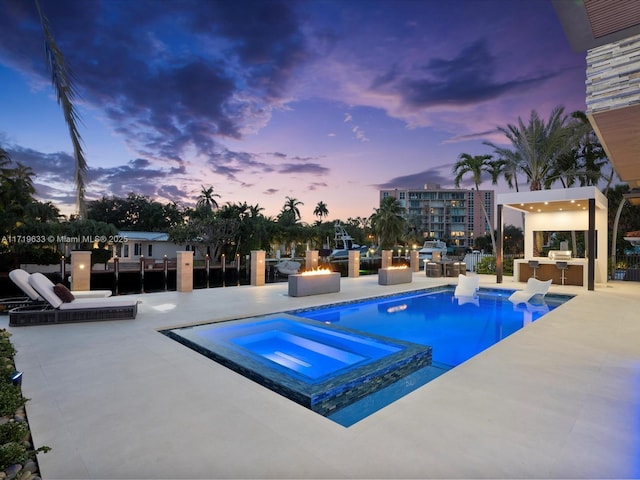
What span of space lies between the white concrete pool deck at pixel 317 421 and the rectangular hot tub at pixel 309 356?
34cm

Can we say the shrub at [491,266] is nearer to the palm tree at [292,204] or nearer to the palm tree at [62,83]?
the palm tree at [62,83]

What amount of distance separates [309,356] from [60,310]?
4.70 metres

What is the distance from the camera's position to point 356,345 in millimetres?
5828

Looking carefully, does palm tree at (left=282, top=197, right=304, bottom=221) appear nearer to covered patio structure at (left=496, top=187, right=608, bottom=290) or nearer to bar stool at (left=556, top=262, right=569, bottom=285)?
covered patio structure at (left=496, top=187, right=608, bottom=290)

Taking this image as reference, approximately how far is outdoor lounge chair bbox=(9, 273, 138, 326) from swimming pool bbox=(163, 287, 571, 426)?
1.47 meters

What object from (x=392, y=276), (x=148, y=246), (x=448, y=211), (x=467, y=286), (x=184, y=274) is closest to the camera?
(x=184, y=274)

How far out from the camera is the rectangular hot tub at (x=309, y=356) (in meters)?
3.83

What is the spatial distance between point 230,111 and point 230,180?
56.0 ft

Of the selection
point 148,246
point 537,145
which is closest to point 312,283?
point 537,145

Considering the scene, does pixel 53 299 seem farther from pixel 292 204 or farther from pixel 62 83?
pixel 292 204

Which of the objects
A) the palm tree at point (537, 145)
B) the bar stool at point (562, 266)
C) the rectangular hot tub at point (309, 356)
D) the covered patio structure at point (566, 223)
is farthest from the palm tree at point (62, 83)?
the palm tree at point (537, 145)

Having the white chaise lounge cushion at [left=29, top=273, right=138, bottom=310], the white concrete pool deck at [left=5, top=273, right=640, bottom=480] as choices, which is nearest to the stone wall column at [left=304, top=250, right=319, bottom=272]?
the white chaise lounge cushion at [left=29, top=273, right=138, bottom=310]

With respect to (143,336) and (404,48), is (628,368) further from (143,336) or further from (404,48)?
(404,48)

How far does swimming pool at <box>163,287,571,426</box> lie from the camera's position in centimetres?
395
